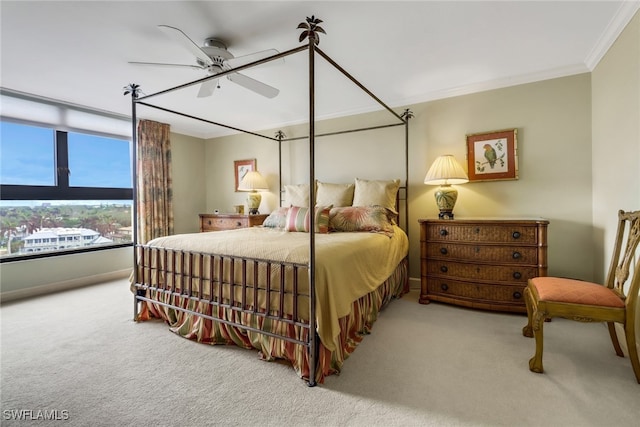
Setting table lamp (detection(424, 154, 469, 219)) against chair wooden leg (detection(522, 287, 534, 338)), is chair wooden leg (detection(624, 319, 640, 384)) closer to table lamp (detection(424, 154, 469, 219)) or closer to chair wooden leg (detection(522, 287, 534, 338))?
chair wooden leg (detection(522, 287, 534, 338))

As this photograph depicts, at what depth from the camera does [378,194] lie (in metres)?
3.35

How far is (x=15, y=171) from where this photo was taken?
134 inches

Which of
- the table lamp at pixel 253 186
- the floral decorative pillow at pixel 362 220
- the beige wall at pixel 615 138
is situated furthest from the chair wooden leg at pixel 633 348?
the table lamp at pixel 253 186

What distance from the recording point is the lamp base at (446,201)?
10.2 ft

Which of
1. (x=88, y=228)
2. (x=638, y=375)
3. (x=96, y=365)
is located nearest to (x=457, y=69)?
(x=638, y=375)

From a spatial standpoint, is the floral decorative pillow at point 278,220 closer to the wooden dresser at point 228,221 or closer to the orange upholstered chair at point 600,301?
the wooden dresser at point 228,221

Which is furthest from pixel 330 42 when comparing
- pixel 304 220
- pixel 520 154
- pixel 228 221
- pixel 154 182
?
pixel 154 182

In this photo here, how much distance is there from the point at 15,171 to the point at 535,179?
19.2 feet

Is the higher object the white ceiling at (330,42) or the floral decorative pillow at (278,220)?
the white ceiling at (330,42)

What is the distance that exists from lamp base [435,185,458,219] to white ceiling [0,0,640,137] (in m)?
1.19

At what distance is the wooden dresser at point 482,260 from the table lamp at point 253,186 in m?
2.57

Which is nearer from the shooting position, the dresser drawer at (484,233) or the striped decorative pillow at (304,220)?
the dresser drawer at (484,233)

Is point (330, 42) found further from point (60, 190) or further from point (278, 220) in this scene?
point (60, 190)

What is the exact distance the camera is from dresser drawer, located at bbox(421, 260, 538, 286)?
264 cm
